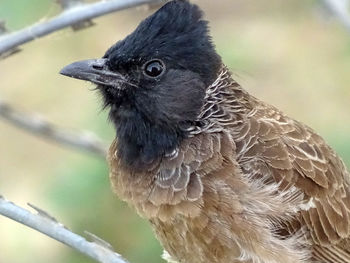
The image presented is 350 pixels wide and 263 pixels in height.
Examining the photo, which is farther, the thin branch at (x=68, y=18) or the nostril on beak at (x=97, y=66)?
the nostril on beak at (x=97, y=66)

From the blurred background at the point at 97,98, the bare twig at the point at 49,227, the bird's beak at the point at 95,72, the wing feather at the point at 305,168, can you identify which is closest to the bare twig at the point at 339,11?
the blurred background at the point at 97,98

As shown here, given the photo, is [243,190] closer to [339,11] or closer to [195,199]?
[195,199]

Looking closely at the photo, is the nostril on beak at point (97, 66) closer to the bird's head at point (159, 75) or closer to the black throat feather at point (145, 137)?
the bird's head at point (159, 75)

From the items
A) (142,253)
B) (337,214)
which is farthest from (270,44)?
(337,214)

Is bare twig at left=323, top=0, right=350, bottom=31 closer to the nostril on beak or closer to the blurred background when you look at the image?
the blurred background

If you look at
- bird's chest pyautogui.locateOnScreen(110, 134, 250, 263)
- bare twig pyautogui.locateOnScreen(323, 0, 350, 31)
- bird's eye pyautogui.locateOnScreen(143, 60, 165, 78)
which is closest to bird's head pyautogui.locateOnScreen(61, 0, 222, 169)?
bird's eye pyautogui.locateOnScreen(143, 60, 165, 78)

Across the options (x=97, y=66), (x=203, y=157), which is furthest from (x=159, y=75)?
(x=203, y=157)

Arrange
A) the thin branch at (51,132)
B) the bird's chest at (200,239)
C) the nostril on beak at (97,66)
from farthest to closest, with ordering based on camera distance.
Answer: the thin branch at (51,132) → the nostril on beak at (97,66) → the bird's chest at (200,239)
